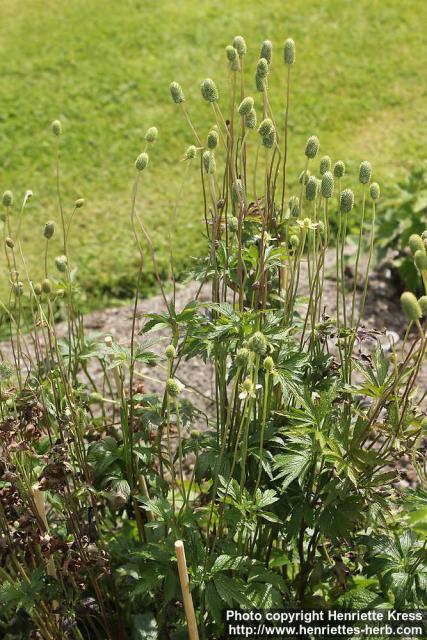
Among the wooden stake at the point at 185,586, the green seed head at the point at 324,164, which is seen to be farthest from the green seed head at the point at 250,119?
the wooden stake at the point at 185,586

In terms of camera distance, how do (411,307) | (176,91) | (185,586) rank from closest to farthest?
(411,307) < (185,586) < (176,91)

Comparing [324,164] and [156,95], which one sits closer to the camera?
[324,164]

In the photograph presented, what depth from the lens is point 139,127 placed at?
603cm

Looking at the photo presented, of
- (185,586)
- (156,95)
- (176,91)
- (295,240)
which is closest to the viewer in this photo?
(185,586)

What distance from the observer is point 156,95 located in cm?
628

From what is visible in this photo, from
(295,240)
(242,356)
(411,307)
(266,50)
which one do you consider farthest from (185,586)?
(266,50)

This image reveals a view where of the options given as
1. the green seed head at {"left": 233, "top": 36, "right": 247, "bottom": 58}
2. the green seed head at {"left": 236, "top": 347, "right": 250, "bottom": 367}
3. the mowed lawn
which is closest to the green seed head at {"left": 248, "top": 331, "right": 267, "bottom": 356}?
the green seed head at {"left": 236, "top": 347, "right": 250, "bottom": 367}

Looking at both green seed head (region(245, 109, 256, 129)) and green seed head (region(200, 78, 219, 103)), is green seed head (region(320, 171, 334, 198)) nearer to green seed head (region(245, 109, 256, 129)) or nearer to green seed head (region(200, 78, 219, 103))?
green seed head (region(245, 109, 256, 129))

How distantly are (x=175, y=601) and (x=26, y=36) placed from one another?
571cm

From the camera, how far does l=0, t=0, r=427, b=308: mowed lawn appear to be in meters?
5.30

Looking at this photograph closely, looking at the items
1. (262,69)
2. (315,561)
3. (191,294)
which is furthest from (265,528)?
(191,294)

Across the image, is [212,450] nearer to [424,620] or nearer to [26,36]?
[424,620]

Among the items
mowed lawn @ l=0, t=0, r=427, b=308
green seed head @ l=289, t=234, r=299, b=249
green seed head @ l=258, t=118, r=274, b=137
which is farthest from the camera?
mowed lawn @ l=0, t=0, r=427, b=308

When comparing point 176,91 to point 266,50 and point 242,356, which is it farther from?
point 242,356
